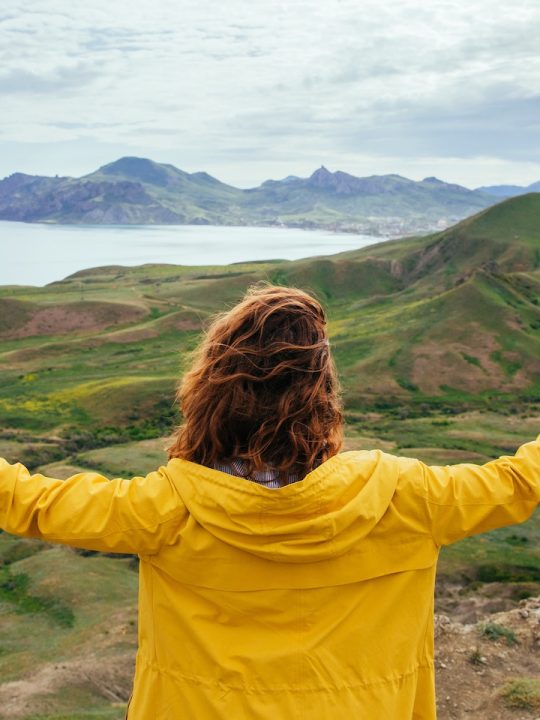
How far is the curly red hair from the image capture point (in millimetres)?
3221

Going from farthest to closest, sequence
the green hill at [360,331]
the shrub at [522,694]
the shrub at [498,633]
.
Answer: the green hill at [360,331], the shrub at [498,633], the shrub at [522,694]

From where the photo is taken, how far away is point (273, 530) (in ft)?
10.0

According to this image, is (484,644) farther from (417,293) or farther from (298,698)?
(417,293)

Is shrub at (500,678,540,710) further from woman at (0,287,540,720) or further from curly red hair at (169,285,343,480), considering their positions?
curly red hair at (169,285,343,480)

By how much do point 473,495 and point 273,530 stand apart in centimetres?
97

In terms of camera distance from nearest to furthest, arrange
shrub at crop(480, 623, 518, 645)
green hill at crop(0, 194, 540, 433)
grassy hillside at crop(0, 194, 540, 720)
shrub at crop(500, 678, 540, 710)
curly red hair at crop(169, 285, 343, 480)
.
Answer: curly red hair at crop(169, 285, 343, 480)
shrub at crop(500, 678, 540, 710)
shrub at crop(480, 623, 518, 645)
grassy hillside at crop(0, 194, 540, 720)
green hill at crop(0, 194, 540, 433)

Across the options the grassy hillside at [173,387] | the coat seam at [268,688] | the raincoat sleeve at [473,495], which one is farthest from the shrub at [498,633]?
the raincoat sleeve at [473,495]

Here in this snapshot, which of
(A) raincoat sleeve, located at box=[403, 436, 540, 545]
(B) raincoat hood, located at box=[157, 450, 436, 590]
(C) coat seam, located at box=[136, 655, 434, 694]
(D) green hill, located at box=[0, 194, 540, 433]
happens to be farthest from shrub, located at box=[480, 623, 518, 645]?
(D) green hill, located at box=[0, 194, 540, 433]

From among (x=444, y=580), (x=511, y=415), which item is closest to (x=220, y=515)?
(x=444, y=580)

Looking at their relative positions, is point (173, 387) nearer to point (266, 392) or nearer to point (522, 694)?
point (522, 694)

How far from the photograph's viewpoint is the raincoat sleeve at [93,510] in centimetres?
309

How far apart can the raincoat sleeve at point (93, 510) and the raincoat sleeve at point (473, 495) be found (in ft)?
3.79

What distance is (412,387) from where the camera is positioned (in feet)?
238

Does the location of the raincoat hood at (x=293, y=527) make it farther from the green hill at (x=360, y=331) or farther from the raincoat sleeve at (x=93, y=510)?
the green hill at (x=360, y=331)
